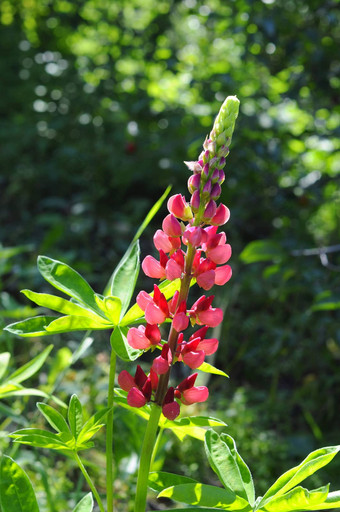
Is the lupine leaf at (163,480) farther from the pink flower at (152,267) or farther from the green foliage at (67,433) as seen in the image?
the pink flower at (152,267)

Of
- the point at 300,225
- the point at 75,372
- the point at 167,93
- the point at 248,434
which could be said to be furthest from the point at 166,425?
the point at 167,93

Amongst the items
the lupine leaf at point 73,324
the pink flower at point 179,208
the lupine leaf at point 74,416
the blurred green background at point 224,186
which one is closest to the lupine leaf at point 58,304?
the lupine leaf at point 73,324

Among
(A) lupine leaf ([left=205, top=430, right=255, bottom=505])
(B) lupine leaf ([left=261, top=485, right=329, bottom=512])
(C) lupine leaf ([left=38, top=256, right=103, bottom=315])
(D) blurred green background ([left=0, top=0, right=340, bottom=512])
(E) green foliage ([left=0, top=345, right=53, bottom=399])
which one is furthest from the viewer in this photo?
(D) blurred green background ([left=0, top=0, right=340, bottom=512])

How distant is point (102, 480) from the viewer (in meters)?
1.90

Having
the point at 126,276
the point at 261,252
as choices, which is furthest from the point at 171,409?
the point at 261,252

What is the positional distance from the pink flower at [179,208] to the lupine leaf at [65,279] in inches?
10.0

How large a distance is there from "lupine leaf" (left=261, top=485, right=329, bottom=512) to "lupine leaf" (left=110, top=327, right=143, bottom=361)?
1.04 ft

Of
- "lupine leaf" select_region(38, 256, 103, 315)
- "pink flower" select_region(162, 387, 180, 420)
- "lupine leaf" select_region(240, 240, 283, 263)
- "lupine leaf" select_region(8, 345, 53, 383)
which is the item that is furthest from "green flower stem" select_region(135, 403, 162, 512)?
"lupine leaf" select_region(240, 240, 283, 263)

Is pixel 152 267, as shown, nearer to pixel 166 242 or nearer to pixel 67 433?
pixel 166 242

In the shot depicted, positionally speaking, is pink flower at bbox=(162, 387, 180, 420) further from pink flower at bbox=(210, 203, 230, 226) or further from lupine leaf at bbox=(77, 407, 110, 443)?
pink flower at bbox=(210, 203, 230, 226)

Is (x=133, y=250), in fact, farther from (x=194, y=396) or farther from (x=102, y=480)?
(x=102, y=480)

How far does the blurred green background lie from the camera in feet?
7.88

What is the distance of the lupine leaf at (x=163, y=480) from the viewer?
1021 millimetres

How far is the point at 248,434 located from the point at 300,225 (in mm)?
1072
